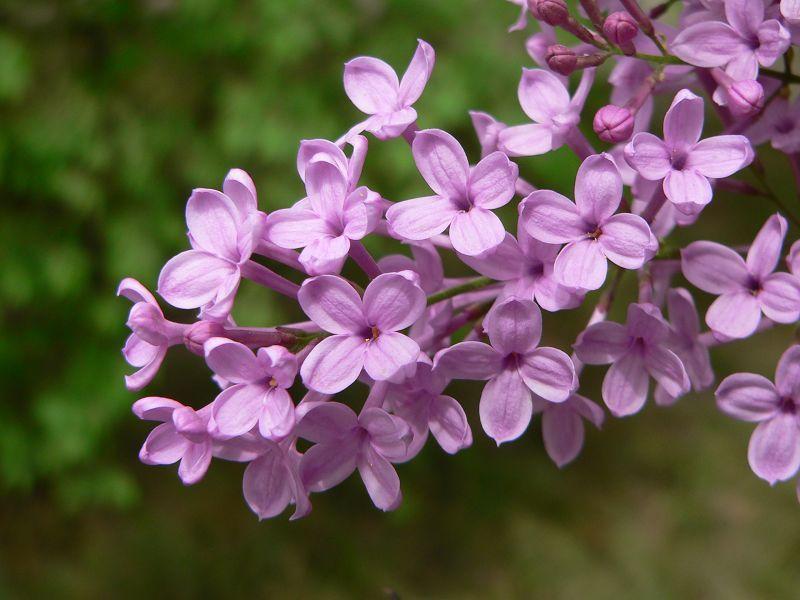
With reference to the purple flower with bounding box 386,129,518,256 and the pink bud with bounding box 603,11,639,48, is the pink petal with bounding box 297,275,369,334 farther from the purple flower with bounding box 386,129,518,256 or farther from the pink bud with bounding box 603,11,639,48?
the pink bud with bounding box 603,11,639,48

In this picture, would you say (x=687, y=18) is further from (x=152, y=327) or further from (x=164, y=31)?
(x=164, y=31)

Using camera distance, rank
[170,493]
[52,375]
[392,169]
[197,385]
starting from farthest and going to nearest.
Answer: [170,493]
[197,385]
[52,375]
[392,169]

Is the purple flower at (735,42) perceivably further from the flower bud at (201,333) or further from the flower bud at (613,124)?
the flower bud at (201,333)

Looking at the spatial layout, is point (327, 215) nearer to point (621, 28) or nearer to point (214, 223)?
point (214, 223)

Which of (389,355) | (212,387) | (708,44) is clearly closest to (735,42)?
(708,44)

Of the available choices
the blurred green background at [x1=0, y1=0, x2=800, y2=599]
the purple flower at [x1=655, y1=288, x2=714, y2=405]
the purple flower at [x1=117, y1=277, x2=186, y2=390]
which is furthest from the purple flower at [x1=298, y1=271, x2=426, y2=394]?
Answer: the blurred green background at [x1=0, y1=0, x2=800, y2=599]

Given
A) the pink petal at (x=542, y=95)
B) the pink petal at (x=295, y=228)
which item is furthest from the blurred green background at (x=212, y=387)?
the pink petal at (x=295, y=228)

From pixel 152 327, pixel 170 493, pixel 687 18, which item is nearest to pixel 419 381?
pixel 152 327
